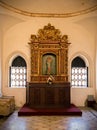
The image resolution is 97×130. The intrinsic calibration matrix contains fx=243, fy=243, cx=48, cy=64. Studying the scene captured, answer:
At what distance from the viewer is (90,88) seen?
13.7 m

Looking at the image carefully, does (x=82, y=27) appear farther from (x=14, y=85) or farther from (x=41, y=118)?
(x=41, y=118)

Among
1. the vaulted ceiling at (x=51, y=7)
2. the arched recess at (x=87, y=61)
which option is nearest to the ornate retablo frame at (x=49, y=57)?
the arched recess at (x=87, y=61)

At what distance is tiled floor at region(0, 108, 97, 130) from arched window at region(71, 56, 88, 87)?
3.68 meters

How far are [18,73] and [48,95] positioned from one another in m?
2.73

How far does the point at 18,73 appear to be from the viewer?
1408cm

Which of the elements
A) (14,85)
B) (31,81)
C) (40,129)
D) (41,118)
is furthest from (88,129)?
(14,85)

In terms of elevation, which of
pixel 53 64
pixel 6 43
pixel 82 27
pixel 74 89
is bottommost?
pixel 74 89

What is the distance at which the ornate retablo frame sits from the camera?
13.3 meters

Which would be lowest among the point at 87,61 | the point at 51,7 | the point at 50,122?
the point at 50,122

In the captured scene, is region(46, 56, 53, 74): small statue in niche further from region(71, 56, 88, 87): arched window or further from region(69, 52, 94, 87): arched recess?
region(71, 56, 88, 87): arched window

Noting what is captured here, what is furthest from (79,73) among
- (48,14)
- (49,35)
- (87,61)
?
(48,14)

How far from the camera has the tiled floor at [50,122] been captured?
27.2 ft

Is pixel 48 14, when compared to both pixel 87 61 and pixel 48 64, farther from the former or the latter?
pixel 87 61

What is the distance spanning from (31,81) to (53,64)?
1.55 m
